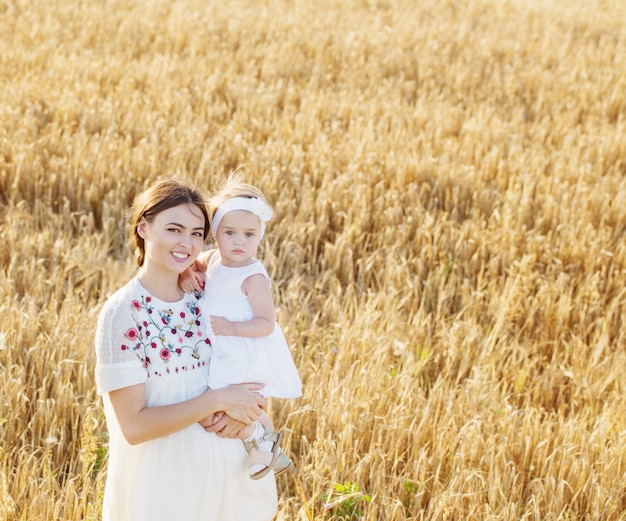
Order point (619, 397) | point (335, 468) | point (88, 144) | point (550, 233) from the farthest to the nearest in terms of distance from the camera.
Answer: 1. point (88, 144)
2. point (550, 233)
3. point (619, 397)
4. point (335, 468)

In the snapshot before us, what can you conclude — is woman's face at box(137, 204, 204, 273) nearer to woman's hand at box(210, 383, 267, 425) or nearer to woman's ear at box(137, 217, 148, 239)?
woman's ear at box(137, 217, 148, 239)

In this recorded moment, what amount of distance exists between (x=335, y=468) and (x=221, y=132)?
12.0 feet

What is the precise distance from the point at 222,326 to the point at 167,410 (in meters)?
0.25

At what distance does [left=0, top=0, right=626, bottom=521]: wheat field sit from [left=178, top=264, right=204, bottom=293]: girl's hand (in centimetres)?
65

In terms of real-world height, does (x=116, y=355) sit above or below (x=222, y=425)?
above

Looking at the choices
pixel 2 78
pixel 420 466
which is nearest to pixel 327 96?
pixel 2 78

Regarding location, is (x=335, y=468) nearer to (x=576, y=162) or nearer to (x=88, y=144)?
(x=88, y=144)

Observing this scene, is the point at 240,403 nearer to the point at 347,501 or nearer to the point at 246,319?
the point at 246,319

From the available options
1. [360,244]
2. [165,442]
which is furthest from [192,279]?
[360,244]

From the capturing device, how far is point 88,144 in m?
5.71

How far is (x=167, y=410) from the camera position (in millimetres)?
1966

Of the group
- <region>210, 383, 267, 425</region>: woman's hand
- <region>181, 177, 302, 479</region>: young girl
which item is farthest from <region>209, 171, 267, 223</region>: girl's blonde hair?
<region>210, 383, 267, 425</region>: woman's hand

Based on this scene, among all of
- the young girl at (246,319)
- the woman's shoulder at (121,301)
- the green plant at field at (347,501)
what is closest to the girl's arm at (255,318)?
the young girl at (246,319)

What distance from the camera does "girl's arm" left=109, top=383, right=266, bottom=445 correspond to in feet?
6.38
